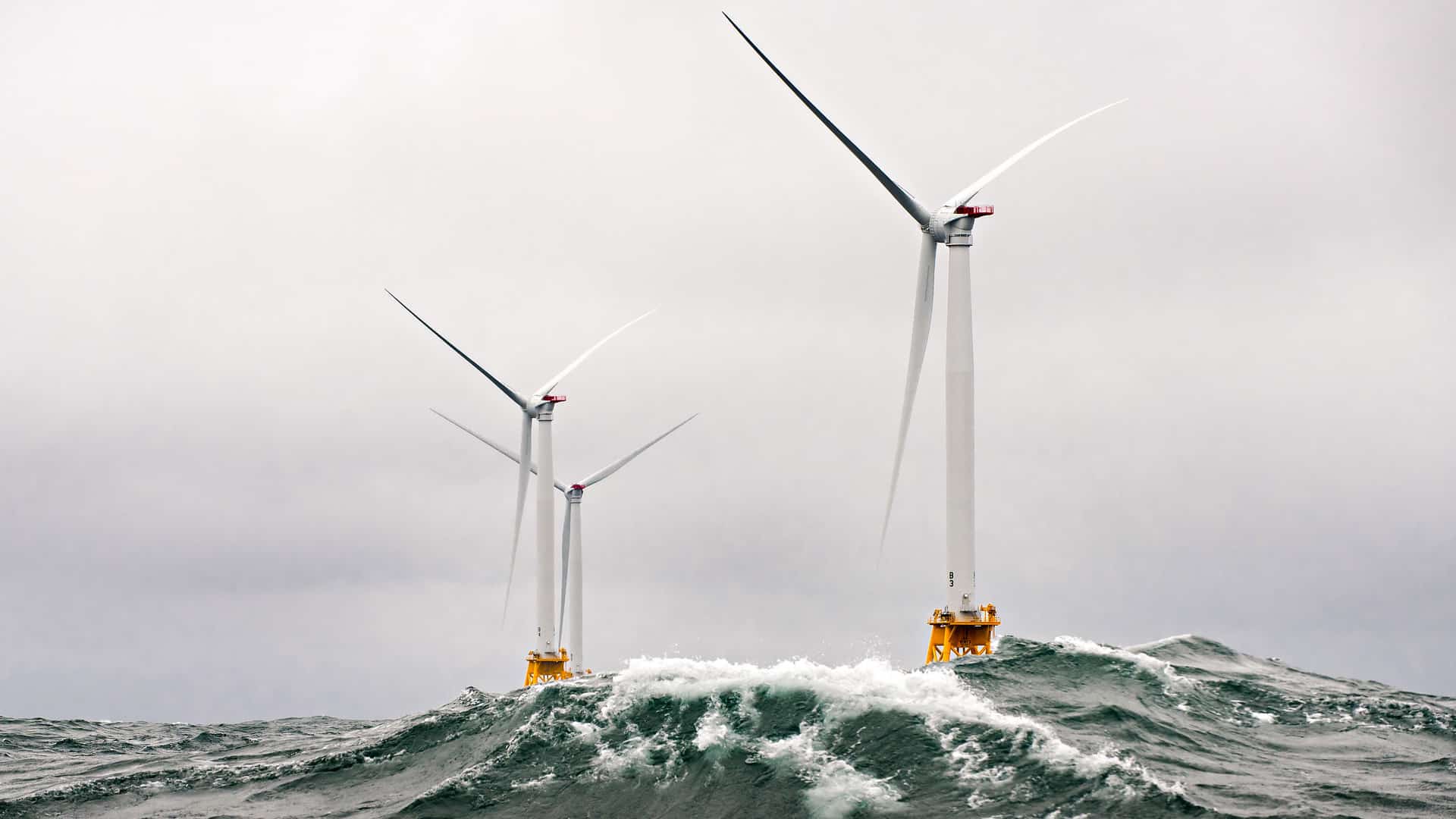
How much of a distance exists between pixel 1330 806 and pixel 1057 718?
36.2 feet

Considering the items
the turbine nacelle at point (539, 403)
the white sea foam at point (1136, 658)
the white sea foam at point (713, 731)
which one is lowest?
the white sea foam at point (713, 731)

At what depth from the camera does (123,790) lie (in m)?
61.1

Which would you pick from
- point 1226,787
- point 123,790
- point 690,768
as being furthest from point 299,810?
point 1226,787

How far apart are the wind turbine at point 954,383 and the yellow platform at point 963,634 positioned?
0.04 m

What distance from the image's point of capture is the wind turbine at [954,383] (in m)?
69.6

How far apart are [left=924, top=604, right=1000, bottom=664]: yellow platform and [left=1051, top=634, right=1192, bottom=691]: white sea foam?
3.37 m

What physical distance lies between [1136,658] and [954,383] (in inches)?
649

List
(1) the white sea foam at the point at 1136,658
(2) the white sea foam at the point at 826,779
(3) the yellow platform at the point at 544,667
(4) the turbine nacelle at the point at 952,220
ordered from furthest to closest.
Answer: (3) the yellow platform at the point at 544,667, (4) the turbine nacelle at the point at 952,220, (1) the white sea foam at the point at 1136,658, (2) the white sea foam at the point at 826,779

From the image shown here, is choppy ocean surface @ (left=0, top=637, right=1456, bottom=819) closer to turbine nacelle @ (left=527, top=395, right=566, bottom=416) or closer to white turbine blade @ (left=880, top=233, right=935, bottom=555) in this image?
white turbine blade @ (left=880, top=233, right=935, bottom=555)

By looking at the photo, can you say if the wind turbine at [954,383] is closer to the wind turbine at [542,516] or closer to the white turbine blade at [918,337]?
the white turbine blade at [918,337]

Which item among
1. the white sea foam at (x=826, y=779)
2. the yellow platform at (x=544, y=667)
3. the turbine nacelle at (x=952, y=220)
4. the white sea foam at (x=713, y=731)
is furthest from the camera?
the yellow platform at (x=544, y=667)

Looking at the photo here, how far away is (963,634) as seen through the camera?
228ft

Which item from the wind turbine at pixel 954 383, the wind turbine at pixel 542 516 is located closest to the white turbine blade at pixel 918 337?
the wind turbine at pixel 954 383

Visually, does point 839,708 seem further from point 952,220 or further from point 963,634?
point 952,220
